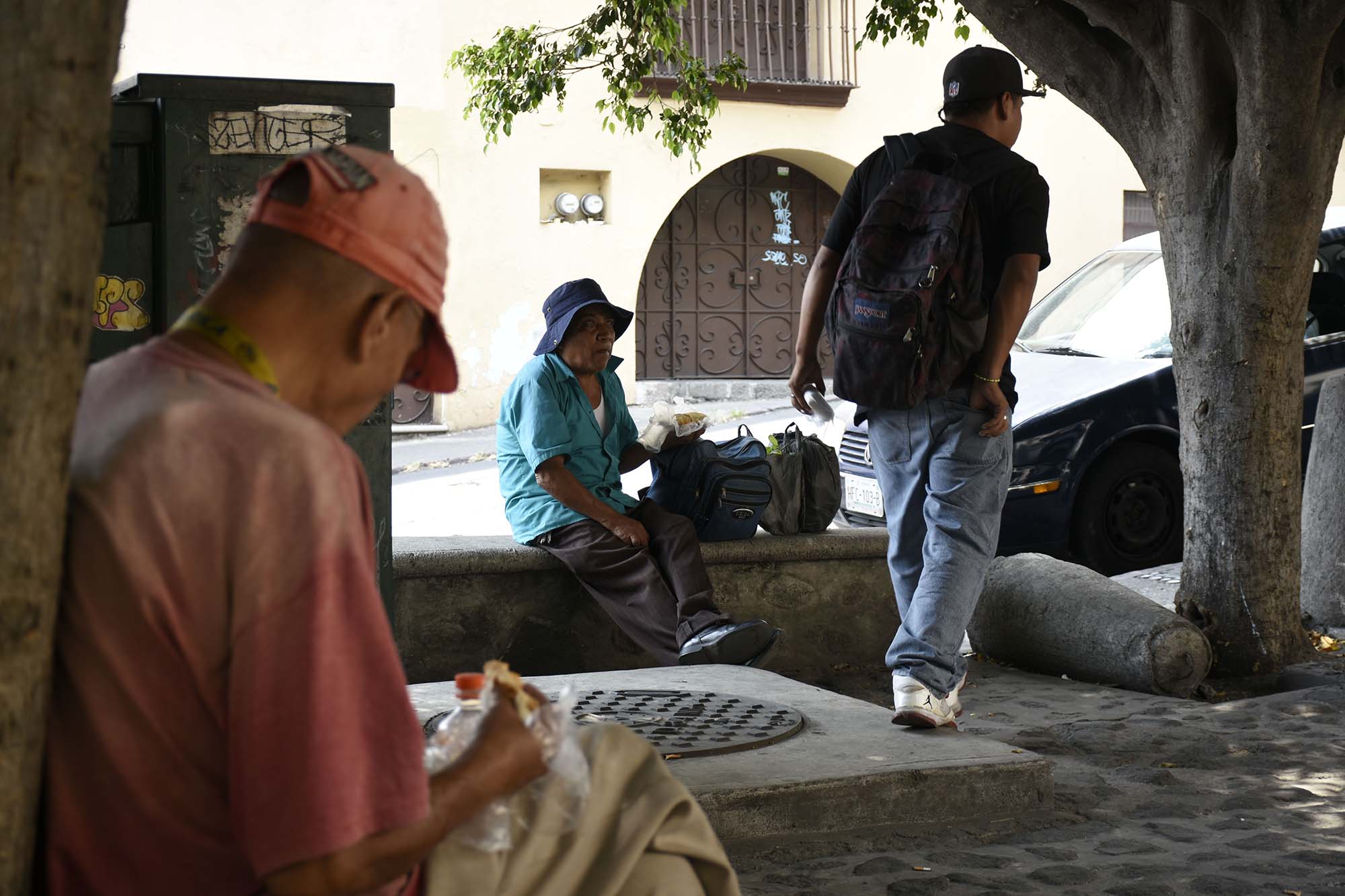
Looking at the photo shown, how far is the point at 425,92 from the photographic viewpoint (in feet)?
54.6

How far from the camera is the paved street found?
37.0ft

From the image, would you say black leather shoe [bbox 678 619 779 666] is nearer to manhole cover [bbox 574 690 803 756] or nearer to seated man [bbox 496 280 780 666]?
seated man [bbox 496 280 780 666]

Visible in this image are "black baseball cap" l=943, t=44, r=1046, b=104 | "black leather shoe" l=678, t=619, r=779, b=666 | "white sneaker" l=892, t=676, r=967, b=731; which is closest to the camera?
"white sneaker" l=892, t=676, r=967, b=731

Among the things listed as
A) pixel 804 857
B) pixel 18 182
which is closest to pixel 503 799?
pixel 18 182

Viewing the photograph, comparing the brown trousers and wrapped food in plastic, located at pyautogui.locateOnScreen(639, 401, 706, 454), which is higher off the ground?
wrapped food in plastic, located at pyautogui.locateOnScreen(639, 401, 706, 454)

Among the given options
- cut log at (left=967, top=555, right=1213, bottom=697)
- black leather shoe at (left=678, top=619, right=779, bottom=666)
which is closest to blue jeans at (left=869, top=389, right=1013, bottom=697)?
black leather shoe at (left=678, top=619, right=779, bottom=666)

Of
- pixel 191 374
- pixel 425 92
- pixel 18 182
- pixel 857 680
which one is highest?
pixel 425 92

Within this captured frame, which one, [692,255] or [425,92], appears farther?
[692,255]

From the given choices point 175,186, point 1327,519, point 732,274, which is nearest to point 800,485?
point 1327,519

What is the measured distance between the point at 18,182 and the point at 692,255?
18.0 metres

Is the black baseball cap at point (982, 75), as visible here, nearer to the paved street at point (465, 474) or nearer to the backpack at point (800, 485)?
the backpack at point (800, 485)

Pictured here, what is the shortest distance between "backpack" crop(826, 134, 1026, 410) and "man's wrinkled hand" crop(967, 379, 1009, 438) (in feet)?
0.27

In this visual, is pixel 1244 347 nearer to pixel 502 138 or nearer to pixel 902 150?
pixel 902 150

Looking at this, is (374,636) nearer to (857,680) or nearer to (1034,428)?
(857,680)
